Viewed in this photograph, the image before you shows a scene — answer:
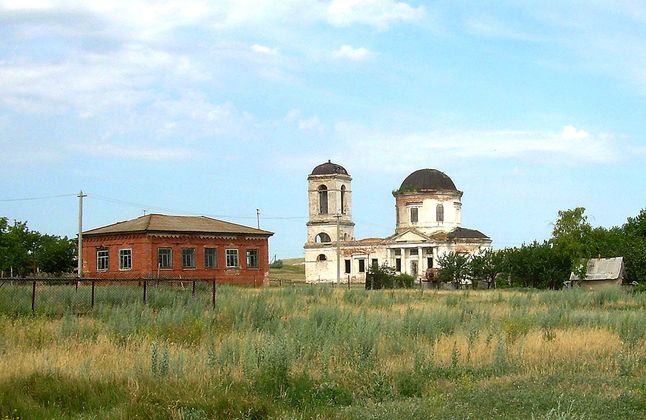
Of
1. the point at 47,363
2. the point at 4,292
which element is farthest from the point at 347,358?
the point at 4,292

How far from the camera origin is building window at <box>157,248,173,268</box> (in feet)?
177

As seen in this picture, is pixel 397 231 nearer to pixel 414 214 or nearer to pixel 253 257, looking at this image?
pixel 414 214

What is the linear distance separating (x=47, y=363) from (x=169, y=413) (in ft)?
11.3

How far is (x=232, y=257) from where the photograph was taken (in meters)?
58.1

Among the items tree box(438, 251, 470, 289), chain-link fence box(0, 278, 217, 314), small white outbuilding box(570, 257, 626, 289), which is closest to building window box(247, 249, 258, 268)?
tree box(438, 251, 470, 289)

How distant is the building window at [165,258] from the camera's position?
177 ft

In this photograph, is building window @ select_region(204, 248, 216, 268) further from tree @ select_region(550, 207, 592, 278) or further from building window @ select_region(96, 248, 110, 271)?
tree @ select_region(550, 207, 592, 278)

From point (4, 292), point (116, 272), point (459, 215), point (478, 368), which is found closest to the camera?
point (478, 368)

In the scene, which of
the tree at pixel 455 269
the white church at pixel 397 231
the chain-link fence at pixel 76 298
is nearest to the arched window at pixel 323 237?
the white church at pixel 397 231

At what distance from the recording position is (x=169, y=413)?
1035 centimetres

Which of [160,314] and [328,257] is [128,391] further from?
[328,257]

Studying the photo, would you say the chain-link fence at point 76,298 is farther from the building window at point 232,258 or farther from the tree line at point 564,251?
the tree line at point 564,251

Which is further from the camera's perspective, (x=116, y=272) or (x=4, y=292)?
(x=116, y=272)

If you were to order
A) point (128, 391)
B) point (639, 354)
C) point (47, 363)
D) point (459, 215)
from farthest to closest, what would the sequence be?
point (459, 215) < point (639, 354) < point (47, 363) < point (128, 391)
